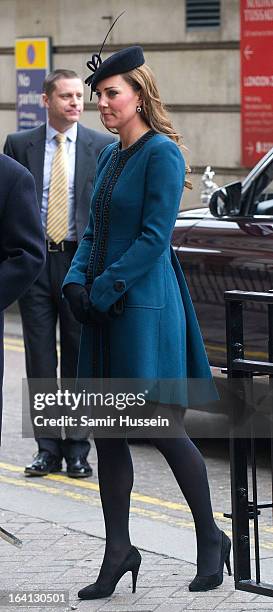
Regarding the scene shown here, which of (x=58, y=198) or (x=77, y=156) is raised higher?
(x=77, y=156)

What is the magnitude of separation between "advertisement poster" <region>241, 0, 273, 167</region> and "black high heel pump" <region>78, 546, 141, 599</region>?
8419 millimetres

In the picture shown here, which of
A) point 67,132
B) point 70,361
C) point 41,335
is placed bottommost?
point 70,361

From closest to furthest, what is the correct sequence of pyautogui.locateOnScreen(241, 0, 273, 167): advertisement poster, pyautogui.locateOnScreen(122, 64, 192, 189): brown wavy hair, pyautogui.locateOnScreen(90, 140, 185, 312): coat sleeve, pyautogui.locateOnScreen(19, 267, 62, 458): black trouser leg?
pyautogui.locateOnScreen(90, 140, 185, 312): coat sleeve
pyautogui.locateOnScreen(122, 64, 192, 189): brown wavy hair
pyautogui.locateOnScreen(19, 267, 62, 458): black trouser leg
pyautogui.locateOnScreen(241, 0, 273, 167): advertisement poster

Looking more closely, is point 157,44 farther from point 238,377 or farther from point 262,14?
point 238,377

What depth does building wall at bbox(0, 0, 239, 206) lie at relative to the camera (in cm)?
1402

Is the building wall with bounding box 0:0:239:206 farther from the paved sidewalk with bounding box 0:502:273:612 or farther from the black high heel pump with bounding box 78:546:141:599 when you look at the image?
the black high heel pump with bounding box 78:546:141:599

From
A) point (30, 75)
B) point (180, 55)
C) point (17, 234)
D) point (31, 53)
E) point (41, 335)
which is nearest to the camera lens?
point (17, 234)

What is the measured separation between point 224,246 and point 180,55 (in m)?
7.24

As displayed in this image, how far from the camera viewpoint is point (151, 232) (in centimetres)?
519

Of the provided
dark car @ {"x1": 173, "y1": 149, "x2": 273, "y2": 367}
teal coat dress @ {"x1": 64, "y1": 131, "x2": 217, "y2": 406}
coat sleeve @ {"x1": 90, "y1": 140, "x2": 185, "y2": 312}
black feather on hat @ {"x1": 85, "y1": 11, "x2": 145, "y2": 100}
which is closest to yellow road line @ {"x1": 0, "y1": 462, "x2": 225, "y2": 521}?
dark car @ {"x1": 173, "y1": 149, "x2": 273, "y2": 367}

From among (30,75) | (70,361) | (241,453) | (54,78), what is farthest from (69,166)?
(30,75)

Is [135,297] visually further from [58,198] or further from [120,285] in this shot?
[58,198]

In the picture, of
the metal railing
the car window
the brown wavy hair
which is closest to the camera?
the metal railing

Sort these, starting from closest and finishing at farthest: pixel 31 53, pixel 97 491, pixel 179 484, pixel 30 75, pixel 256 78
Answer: pixel 179 484, pixel 97 491, pixel 256 78, pixel 30 75, pixel 31 53
